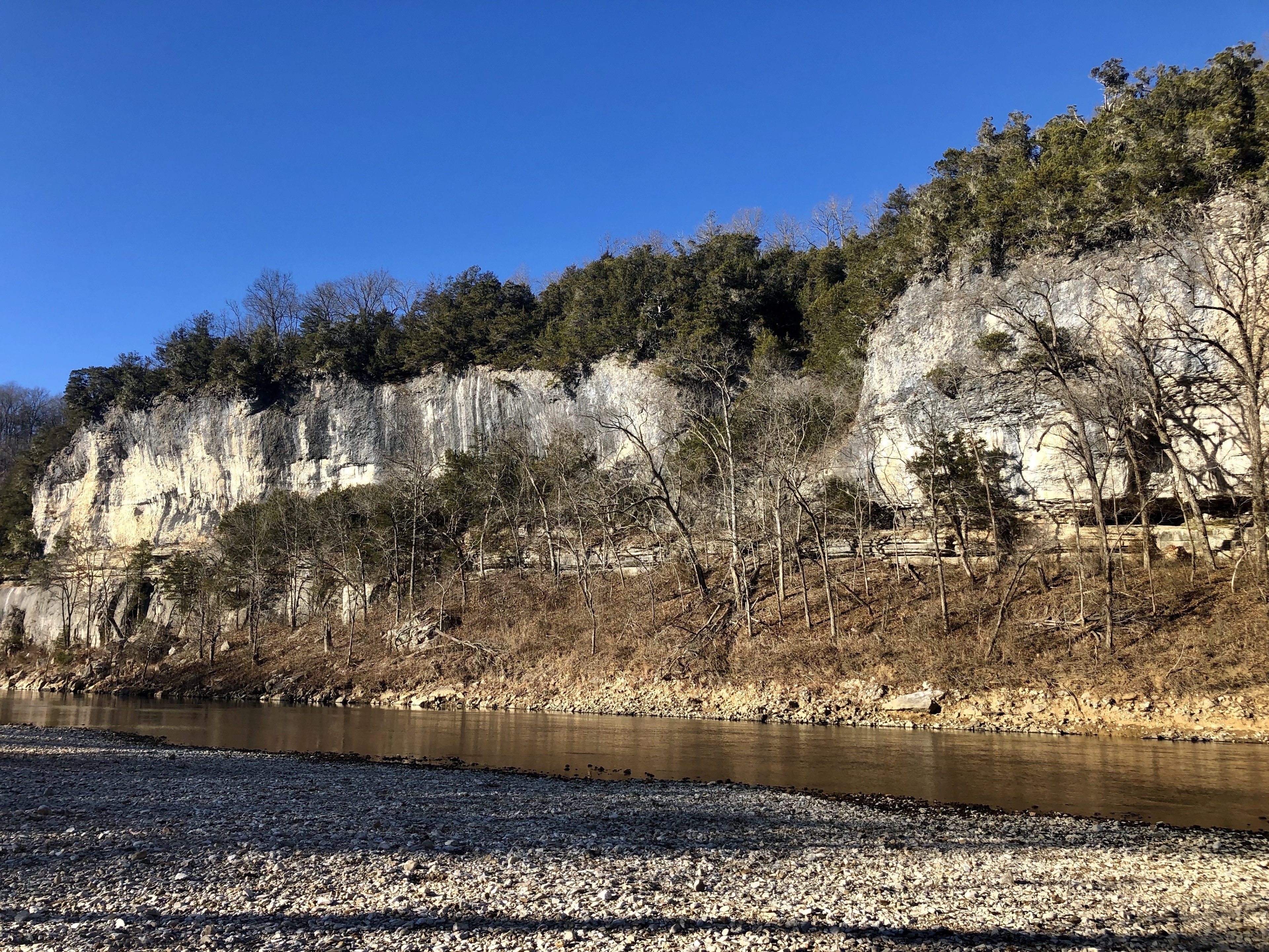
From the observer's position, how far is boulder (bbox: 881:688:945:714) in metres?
23.2

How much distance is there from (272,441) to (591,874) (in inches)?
2603

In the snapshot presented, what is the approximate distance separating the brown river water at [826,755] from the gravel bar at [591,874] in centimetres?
181

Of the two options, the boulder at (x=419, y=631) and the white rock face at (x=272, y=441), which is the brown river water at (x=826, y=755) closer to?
the boulder at (x=419, y=631)

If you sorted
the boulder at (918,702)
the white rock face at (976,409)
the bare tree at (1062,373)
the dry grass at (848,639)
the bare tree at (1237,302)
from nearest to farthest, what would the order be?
1. the dry grass at (848,639)
2. the boulder at (918,702)
3. the bare tree at (1237,302)
4. the bare tree at (1062,373)
5. the white rock face at (976,409)

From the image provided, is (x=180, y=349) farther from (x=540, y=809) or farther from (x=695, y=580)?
(x=540, y=809)

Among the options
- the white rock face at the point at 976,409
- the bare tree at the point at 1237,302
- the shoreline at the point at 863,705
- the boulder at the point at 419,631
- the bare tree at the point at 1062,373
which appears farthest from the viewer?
the boulder at the point at 419,631

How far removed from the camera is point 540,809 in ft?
39.7

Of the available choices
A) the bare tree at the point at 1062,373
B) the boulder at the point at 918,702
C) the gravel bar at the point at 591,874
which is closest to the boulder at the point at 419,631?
the boulder at the point at 918,702

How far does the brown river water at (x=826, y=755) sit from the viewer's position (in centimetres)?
1338

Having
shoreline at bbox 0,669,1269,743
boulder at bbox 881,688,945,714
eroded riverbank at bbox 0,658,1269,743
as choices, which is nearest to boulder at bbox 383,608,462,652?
eroded riverbank at bbox 0,658,1269,743

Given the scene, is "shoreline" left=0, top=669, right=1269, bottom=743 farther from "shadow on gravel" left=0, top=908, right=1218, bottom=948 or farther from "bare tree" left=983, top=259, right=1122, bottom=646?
"shadow on gravel" left=0, top=908, right=1218, bottom=948

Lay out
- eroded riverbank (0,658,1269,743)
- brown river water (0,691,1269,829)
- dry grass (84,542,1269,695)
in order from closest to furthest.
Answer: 1. brown river water (0,691,1269,829)
2. eroded riverbank (0,658,1269,743)
3. dry grass (84,542,1269,695)

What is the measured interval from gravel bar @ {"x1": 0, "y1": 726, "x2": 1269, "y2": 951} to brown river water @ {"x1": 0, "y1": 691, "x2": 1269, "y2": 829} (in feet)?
5.94

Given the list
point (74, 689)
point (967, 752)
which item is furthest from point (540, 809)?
point (74, 689)
